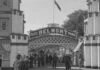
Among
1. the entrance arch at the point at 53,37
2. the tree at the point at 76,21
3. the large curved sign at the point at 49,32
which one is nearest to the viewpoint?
the large curved sign at the point at 49,32

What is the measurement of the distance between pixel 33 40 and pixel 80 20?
112 ft

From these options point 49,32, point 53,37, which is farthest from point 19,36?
point 53,37

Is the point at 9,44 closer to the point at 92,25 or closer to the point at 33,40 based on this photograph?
the point at 92,25

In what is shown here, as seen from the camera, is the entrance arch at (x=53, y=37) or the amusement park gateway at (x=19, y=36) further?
the entrance arch at (x=53, y=37)

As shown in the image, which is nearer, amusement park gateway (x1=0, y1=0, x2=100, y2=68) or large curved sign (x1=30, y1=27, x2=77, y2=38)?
amusement park gateway (x1=0, y1=0, x2=100, y2=68)

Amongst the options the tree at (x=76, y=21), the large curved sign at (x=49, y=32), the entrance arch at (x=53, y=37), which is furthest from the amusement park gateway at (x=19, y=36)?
the tree at (x=76, y=21)

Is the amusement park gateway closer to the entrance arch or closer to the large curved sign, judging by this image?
the entrance arch

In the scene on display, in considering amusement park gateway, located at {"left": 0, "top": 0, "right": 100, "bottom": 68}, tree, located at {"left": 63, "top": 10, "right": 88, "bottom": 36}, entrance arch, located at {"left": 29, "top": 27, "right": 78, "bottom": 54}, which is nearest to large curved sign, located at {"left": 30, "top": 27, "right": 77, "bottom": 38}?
entrance arch, located at {"left": 29, "top": 27, "right": 78, "bottom": 54}

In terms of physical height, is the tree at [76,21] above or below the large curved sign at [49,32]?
above

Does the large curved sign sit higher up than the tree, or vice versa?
the tree

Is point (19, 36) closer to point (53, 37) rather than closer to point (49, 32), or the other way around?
point (49, 32)

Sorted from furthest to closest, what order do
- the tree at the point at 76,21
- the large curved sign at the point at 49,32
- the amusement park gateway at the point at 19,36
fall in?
1. the tree at the point at 76,21
2. the large curved sign at the point at 49,32
3. the amusement park gateway at the point at 19,36

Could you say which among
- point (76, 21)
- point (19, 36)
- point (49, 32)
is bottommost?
point (19, 36)

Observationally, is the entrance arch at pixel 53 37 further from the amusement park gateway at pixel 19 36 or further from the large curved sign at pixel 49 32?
the amusement park gateway at pixel 19 36
